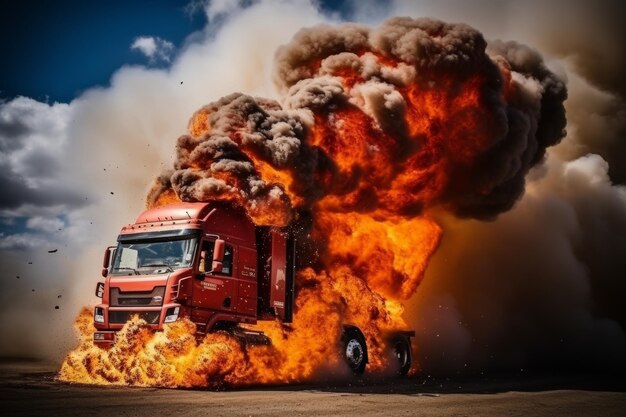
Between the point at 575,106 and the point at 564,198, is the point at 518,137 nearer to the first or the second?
the point at 564,198

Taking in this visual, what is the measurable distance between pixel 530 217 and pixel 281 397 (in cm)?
2368

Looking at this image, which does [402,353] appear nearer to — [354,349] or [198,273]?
[354,349]

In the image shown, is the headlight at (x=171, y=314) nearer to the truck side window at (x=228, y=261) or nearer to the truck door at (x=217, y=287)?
the truck door at (x=217, y=287)

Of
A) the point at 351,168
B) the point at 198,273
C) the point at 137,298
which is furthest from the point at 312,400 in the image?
the point at 351,168

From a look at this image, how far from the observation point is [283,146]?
16.9 meters

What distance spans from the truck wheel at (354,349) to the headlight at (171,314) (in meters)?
5.66

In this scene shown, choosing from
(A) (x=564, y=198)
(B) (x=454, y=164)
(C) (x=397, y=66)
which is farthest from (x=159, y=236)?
(A) (x=564, y=198)

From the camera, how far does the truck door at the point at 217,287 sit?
13.7 metres

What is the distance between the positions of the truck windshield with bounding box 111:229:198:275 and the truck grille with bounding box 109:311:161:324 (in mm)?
956

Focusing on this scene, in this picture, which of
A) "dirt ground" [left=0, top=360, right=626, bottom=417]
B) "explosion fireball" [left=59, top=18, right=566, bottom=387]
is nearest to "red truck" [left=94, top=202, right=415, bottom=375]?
"explosion fireball" [left=59, top=18, right=566, bottom=387]

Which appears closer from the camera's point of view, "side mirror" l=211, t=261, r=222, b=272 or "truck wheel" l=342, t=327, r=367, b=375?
"side mirror" l=211, t=261, r=222, b=272

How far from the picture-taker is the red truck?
44.3 feet

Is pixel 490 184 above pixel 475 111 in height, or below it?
below

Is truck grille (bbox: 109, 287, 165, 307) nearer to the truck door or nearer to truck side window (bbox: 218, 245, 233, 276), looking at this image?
the truck door
